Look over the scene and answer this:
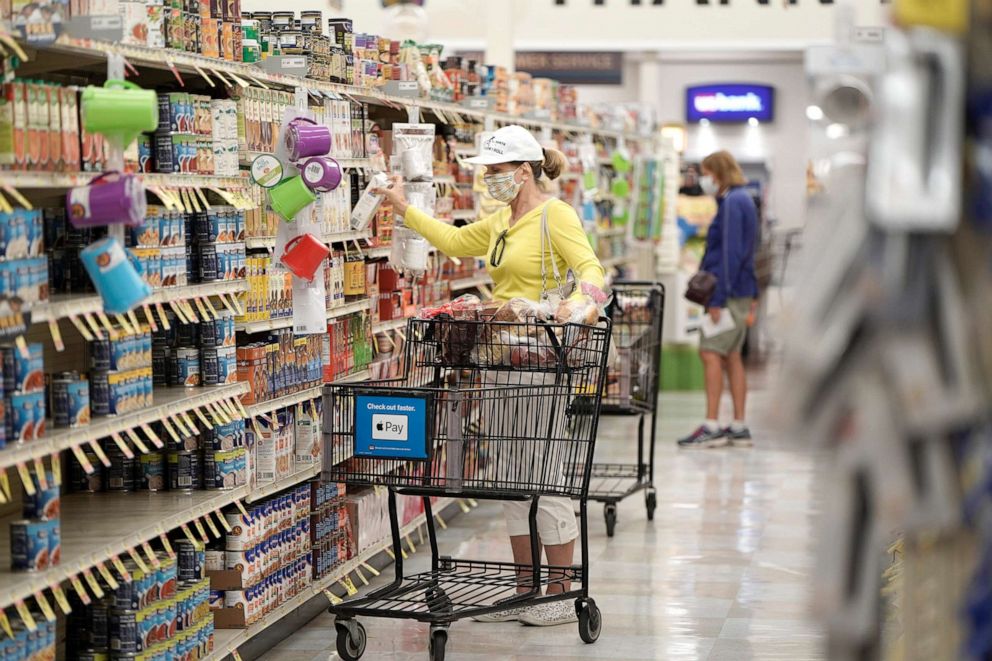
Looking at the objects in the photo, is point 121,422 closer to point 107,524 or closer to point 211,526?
point 107,524

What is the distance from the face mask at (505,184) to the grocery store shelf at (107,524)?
5.18 ft

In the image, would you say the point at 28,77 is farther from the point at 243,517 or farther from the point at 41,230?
the point at 243,517

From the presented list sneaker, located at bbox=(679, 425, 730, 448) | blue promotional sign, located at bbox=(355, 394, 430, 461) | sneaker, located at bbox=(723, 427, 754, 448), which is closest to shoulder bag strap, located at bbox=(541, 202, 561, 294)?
blue promotional sign, located at bbox=(355, 394, 430, 461)

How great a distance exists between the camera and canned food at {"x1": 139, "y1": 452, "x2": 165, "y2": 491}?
493 centimetres

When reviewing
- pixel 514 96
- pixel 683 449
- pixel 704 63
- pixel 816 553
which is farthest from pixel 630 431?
pixel 704 63

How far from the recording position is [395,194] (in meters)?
6.25

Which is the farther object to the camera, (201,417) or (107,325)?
(201,417)

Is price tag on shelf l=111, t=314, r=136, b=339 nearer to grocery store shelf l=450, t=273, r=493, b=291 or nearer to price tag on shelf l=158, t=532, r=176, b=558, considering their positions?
price tag on shelf l=158, t=532, r=176, b=558

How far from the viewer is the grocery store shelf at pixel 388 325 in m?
6.80

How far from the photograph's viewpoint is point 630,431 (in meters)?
11.0

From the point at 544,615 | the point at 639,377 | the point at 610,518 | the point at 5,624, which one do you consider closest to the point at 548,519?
the point at 544,615

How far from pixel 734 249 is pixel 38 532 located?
22.7 feet

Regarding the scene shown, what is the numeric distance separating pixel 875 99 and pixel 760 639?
3.80 metres

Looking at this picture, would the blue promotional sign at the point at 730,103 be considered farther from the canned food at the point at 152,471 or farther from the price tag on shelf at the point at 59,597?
the price tag on shelf at the point at 59,597
